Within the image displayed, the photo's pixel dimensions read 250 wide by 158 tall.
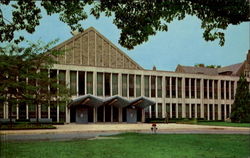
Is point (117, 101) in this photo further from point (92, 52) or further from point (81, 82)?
point (92, 52)

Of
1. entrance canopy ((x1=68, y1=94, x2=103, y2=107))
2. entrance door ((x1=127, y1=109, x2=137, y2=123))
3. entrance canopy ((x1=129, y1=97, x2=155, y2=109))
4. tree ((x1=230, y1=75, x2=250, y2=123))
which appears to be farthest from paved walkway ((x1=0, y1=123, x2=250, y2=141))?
entrance door ((x1=127, y1=109, x2=137, y2=123))

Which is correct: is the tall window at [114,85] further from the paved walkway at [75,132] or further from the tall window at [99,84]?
the paved walkway at [75,132]

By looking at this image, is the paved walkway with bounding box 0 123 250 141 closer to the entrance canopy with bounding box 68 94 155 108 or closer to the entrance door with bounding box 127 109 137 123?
the entrance canopy with bounding box 68 94 155 108

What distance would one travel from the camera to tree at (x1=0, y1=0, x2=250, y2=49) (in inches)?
364

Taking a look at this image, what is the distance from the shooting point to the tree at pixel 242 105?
46281 millimetres

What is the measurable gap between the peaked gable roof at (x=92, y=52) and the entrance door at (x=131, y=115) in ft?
21.9

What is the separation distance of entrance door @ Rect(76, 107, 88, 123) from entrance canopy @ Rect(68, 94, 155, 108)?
47.0 inches

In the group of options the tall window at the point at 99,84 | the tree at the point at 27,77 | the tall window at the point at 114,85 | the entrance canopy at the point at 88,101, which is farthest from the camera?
the tall window at the point at 114,85

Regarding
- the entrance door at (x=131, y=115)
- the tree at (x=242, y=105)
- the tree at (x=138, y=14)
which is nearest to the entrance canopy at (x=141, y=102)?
the entrance door at (x=131, y=115)

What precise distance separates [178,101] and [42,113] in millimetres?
22241

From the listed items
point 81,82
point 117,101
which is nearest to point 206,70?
point 117,101

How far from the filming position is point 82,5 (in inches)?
414

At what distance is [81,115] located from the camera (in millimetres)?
46250

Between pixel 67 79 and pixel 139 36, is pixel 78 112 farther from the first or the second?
pixel 139 36
